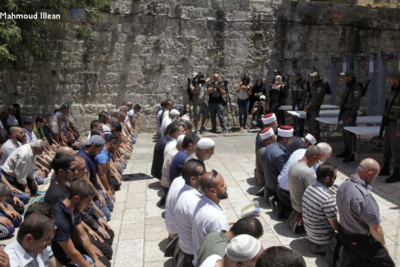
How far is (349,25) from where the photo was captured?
13.1 m

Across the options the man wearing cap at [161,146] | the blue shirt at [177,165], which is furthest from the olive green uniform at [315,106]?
the blue shirt at [177,165]

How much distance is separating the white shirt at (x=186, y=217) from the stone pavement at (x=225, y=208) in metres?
0.75

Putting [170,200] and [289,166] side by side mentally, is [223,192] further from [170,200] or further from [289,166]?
[289,166]

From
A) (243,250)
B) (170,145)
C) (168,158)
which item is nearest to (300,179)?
(168,158)

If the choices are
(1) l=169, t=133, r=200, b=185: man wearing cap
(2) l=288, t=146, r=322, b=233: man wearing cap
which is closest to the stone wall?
(1) l=169, t=133, r=200, b=185: man wearing cap

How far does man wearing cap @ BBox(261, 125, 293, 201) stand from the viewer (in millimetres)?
5516

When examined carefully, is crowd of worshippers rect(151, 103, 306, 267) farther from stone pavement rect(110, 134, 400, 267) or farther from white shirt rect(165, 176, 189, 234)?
stone pavement rect(110, 134, 400, 267)

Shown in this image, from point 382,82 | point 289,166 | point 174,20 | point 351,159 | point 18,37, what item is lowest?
point 351,159

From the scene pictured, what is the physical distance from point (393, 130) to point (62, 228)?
610 centimetres

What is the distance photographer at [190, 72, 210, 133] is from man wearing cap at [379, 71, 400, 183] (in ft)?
20.5

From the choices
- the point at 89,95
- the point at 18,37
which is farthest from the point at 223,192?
the point at 89,95

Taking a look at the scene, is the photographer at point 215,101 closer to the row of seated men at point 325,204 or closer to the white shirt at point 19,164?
the row of seated men at point 325,204

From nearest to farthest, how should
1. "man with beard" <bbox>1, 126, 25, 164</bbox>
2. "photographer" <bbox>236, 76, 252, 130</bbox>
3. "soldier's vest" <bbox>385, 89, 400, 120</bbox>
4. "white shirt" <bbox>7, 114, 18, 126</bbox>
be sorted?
"man with beard" <bbox>1, 126, 25, 164</bbox> → "soldier's vest" <bbox>385, 89, 400, 120</bbox> → "white shirt" <bbox>7, 114, 18, 126</bbox> → "photographer" <bbox>236, 76, 252, 130</bbox>

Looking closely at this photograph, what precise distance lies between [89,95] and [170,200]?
8.81 meters
